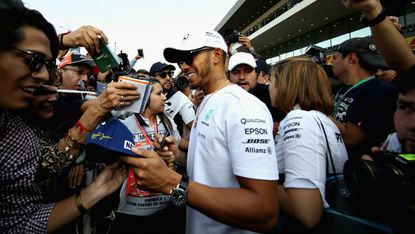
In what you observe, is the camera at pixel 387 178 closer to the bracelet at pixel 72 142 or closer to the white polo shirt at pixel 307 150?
the white polo shirt at pixel 307 150

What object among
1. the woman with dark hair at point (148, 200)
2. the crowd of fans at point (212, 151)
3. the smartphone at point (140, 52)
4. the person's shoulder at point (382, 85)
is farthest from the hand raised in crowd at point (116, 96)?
the smartphone at point (140, 52)

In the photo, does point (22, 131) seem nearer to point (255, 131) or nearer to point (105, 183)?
point (105, 183)

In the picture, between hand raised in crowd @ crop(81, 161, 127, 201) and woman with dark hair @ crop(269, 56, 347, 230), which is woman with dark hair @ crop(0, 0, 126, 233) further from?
woman with dark hair @ crop(269, 56, 347, 230)

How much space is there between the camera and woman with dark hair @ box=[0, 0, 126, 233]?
3.55 ft

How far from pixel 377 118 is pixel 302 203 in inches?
45.8

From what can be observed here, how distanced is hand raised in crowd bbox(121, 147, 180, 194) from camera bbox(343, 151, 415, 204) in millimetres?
839

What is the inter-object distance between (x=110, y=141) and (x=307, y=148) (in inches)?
47.3

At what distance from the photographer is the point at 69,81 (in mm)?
2926

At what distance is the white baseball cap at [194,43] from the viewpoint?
5.47ft

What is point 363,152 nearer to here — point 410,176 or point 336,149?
point 336,149

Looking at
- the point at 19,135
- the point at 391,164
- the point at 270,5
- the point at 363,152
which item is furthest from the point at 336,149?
the point at 270,5

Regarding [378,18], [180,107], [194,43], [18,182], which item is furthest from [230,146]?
[180,107]

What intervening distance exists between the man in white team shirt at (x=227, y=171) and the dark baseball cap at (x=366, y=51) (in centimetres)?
173

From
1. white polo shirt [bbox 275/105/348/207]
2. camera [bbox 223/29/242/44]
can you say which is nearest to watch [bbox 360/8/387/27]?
white polo shirt [bbox 275/105/348/207]
